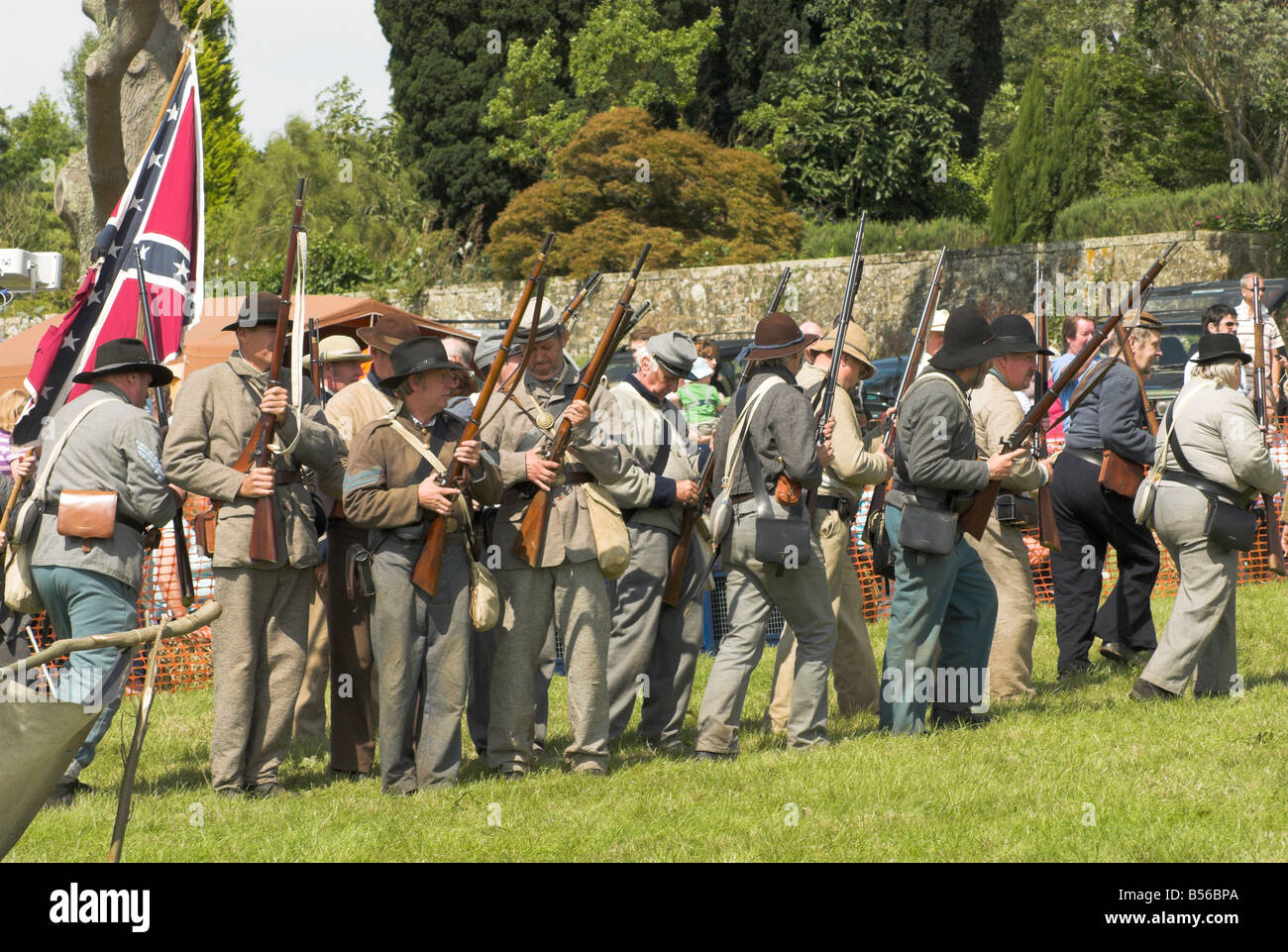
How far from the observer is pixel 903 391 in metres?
8.11

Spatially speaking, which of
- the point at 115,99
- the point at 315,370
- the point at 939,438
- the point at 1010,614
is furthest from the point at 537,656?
the point at 115,99

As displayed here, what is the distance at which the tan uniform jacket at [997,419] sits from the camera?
26.6 feet

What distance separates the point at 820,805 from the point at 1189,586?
2.92 m

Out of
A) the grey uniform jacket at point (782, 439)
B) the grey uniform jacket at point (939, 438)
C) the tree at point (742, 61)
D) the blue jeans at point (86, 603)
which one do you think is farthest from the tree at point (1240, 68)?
the blue jeans at point (86, 603)

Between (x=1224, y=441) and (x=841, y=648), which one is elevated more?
(x=1224, y=441)

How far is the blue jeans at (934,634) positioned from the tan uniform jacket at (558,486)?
5.18ft

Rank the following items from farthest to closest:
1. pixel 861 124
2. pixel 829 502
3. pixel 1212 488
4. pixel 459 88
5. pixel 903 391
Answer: pixel 459 88, pixel 861 124, pixel 903 391, pixel 829 502, pixel 1212 488

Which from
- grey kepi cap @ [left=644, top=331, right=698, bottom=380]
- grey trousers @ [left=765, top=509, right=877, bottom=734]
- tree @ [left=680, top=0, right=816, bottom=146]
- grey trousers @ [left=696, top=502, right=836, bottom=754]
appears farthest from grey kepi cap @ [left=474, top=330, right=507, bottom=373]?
tree @ [left=680, top=0, right=816, bottom=146]

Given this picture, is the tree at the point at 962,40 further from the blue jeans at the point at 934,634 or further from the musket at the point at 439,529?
the musket at the point at 439,529

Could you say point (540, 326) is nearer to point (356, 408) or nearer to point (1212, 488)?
point (356, 408)

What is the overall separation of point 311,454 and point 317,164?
97.1 feet

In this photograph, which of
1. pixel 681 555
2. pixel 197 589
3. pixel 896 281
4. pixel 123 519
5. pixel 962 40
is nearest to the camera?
pixel 123 519

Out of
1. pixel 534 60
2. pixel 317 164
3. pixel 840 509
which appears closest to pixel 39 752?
pixel 840 509

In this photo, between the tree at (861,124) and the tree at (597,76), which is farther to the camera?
the tree at (597,76)
